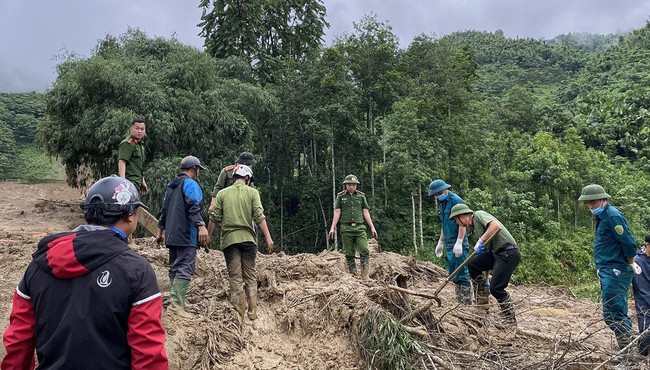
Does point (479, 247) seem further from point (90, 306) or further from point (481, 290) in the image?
point (90, 306)

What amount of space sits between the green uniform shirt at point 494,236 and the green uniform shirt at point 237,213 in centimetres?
246

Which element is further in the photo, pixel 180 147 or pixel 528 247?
pixel 528 247

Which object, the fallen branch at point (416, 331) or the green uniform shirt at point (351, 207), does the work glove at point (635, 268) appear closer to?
the fallen branch at point (416, 331)

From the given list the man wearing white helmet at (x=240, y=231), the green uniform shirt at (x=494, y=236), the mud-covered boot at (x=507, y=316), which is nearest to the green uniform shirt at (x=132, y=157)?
the man wearing white helmet at (x=240, y=231)

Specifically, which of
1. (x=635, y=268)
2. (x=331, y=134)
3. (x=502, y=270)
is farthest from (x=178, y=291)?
(x=331, y=134)

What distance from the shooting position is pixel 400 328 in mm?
4172

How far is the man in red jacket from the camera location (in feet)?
Result: 5.65

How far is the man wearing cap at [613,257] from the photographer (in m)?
4.63

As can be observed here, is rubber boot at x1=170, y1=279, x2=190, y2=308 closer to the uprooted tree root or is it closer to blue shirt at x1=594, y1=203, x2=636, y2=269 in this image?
the uprooted tree root

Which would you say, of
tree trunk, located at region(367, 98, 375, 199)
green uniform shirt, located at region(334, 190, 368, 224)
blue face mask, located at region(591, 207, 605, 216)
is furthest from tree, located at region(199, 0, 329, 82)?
blue face mask, located at region(591, 207, 605, 216)

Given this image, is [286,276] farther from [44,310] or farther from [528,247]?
[528,247]

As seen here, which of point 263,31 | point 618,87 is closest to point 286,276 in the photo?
point 263,31

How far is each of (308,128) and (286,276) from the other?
42.4 ft

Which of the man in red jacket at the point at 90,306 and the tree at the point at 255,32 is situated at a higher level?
the tree at the point at 255,32
